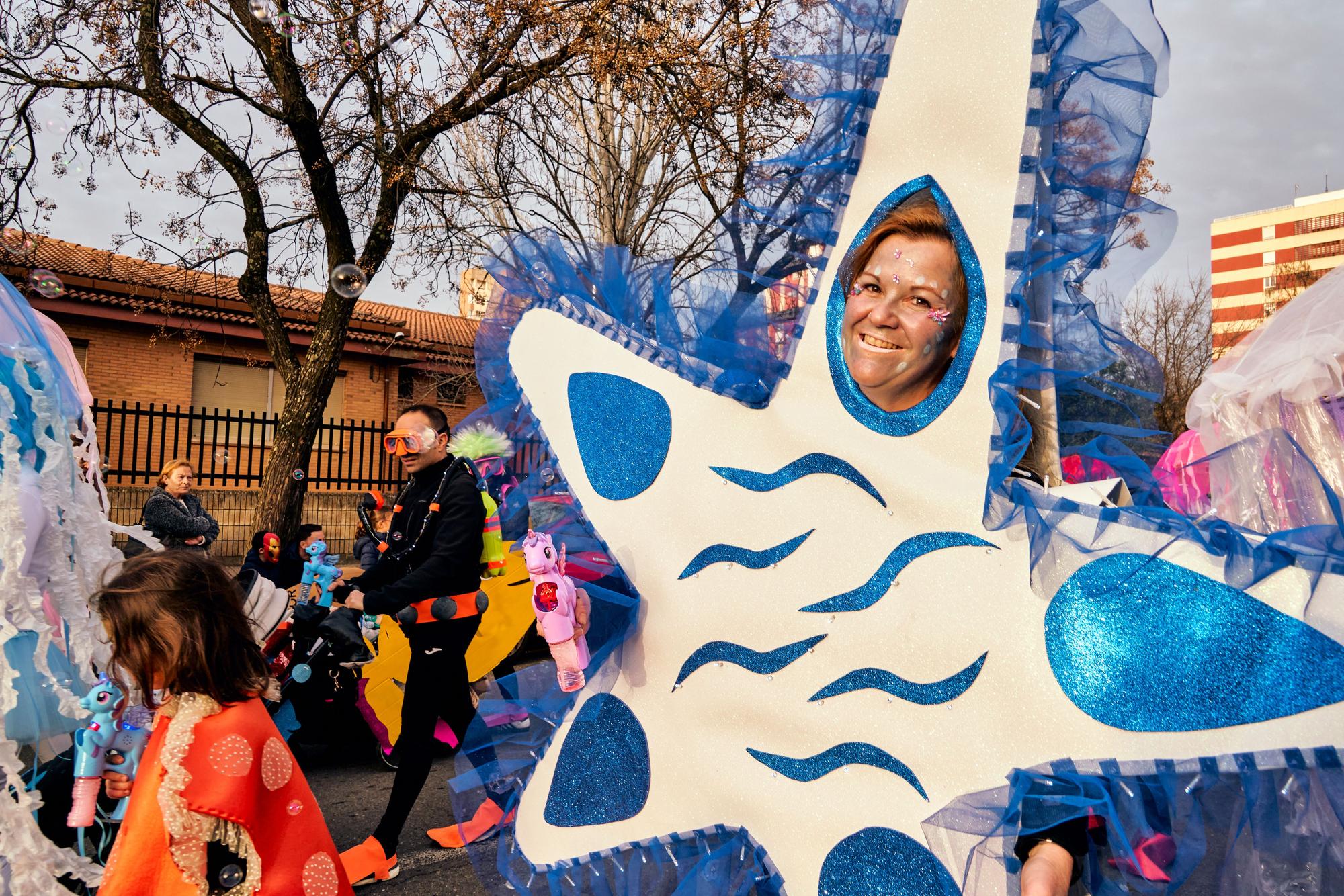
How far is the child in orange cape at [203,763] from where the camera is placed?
6.38 feet

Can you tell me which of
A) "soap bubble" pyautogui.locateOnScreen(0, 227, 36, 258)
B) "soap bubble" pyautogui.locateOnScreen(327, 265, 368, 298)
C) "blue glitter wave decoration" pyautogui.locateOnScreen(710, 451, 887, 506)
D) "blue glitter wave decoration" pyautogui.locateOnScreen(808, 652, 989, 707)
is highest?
"soap bubble" pyautogui.locateOnScreen(327, 265, 368, 298)

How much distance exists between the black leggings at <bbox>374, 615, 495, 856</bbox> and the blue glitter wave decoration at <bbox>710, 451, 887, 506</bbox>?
193 centimetres

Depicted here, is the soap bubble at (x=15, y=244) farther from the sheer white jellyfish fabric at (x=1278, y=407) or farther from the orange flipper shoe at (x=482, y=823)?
the sheer white jellyfish fabric at (x=1278, y=407)

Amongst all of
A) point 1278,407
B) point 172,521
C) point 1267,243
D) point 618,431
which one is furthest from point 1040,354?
point 1267,243

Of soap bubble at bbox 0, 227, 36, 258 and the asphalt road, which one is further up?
soap bubble at bbox 0, 227, 36, 258

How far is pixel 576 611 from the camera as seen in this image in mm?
2246

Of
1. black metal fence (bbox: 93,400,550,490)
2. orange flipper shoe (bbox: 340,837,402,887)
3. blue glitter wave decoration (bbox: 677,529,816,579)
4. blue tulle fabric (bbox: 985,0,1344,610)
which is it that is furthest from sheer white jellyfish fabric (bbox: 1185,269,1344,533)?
black metal fence (bbox: 93,400,550,490)

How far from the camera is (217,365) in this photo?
55.0 feet

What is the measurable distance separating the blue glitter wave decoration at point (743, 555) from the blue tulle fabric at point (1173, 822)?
0.58 metres

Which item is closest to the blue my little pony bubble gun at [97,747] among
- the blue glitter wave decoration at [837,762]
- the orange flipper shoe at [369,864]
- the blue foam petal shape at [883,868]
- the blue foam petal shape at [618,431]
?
the orange flipper shoe at [369,864]

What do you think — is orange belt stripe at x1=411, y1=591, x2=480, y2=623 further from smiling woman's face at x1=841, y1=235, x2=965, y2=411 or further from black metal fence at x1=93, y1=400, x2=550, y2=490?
black metal fence at x1=93, y1=400, x2=550, y2=490

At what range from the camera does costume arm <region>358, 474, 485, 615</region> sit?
3361mm

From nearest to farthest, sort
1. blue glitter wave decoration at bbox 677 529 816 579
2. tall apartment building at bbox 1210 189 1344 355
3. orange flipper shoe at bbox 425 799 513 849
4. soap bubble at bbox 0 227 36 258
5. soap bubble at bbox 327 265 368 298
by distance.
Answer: blue glitter wave decoration at bbox 677 529 816 579 → orange flipper shoe at bbox 425 799 513 849 → soap bubble at bbox 0 227 36 258 → soap bubble at bbox 327 265 368 298 → tall apartment building at bbox 1210 189 1344 355

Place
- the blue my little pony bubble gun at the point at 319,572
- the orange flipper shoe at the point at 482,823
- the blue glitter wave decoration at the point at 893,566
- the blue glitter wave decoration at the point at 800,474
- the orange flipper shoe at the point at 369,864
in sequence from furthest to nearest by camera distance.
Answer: the blue my little pony bubble gun at the point at 319,572 < the orange flipper shoe at the point at 369,864 < the orange flipper shoe at the point at 482,823 < the blue glitter wave decoration at the point at 800,474 < the blue glitter wave decoration at the point at 893,566
